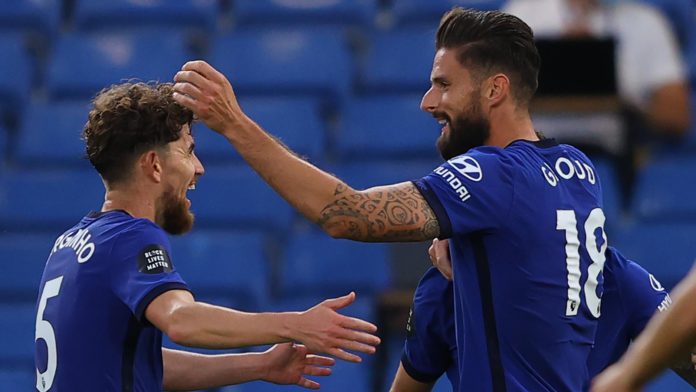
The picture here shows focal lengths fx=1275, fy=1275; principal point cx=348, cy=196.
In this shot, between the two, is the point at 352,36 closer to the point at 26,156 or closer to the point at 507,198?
the point at 26,156

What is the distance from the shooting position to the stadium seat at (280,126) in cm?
755

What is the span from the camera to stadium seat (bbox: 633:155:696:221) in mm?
7055

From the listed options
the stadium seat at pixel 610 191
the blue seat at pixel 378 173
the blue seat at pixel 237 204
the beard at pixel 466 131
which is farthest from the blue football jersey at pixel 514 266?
the blue seat at pixel 237 204

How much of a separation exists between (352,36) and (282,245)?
72.1 inches

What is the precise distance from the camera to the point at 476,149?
3.67 meters

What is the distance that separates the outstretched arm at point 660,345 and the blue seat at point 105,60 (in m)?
5.98

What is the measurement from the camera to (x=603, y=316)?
162 inches

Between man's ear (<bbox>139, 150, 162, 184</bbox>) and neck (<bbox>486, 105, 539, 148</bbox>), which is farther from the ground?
man's ear (<bbox>139, 150, 162, 184</bbox>)

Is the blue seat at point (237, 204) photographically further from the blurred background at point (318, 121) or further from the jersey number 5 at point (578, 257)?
the jersey number 5 at point (578, 257)

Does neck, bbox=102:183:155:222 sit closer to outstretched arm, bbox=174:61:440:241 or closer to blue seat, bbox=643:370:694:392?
outstretched arm, bbox=174:61:440:241

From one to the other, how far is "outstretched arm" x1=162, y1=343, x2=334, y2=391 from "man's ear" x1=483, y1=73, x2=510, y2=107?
0.94 m

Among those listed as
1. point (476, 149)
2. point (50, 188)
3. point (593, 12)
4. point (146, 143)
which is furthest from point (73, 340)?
point (593, 12)

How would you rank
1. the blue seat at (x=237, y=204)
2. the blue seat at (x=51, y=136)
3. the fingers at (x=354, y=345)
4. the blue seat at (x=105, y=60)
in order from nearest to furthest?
the fingers at (x=354, y=345)
the blue seat at (x=237, y=204)
the blue seat at (x=51, y=136)
the blue seat at (x=105, y=60)

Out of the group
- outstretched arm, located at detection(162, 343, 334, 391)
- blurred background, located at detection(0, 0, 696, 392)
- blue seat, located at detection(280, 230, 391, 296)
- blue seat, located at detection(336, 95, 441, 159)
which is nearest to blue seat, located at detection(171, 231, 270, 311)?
blurred background, located at detection(0, 0, 696, 392)
